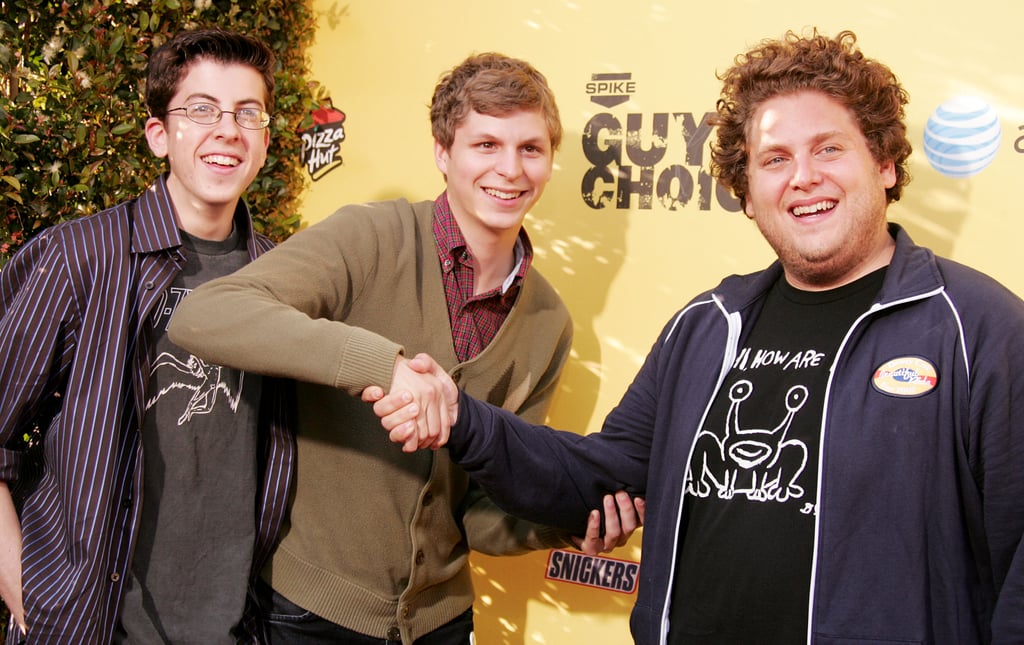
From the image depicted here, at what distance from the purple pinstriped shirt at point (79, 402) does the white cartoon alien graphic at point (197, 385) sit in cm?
5

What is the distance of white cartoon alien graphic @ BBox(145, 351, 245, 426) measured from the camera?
2076mm

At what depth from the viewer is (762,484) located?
1.75 m

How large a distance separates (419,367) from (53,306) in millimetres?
781

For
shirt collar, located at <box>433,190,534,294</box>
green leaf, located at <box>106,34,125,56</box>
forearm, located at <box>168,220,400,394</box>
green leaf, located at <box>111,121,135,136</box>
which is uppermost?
green leaf, located at <box>106,34,125,56</box>

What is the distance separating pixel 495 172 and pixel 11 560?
1356mm

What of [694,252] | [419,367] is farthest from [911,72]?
[419,367]

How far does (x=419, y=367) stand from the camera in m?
1.89

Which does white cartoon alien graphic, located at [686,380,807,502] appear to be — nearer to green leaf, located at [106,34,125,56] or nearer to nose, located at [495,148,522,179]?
nose, located at [495,148,522,179]

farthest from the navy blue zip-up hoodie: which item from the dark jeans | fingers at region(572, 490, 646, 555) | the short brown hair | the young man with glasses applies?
→ the short brown hair

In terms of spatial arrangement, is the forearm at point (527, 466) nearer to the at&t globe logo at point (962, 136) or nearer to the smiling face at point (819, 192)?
the smiling face at point (819, 192)

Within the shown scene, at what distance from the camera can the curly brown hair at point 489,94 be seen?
227 cm

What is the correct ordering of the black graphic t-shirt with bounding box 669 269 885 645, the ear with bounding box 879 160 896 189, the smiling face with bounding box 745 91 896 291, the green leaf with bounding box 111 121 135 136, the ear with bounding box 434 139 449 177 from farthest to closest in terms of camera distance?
the green leaf with bounding box 111 121 135 136
the ear with bounding box 434 139 449 177
the ear with bounding box 879 160 896 189
the smiling face with bounding box 745 91 896 291
the black graphic t-shirt with bounding box 669 269 885 645

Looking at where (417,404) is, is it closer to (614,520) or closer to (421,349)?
(421,349)

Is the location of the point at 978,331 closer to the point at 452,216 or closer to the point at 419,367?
the point at 419,367
